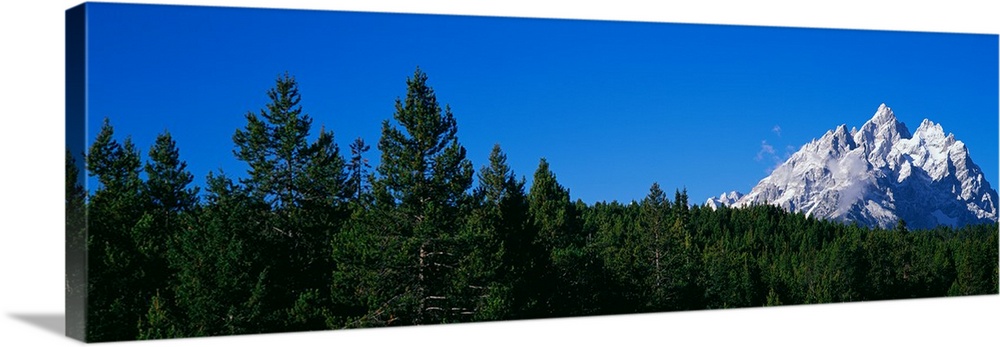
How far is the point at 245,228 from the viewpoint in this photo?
17297mm

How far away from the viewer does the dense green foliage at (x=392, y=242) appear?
16.4 metres

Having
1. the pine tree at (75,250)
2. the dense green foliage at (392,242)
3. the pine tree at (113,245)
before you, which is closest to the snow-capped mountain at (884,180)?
the dense green foliage at (392,242)

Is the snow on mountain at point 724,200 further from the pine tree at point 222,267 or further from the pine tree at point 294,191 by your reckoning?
the pine tree at point 222,267

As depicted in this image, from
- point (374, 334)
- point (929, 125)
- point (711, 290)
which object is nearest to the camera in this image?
point (374, 334)

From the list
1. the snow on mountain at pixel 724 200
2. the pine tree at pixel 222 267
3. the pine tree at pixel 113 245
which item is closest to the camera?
the pine tree at pixel 113 245

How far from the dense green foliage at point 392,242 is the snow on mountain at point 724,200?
0.14 meters

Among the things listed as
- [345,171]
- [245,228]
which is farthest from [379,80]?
[245,228]

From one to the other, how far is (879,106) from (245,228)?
912 centimetres

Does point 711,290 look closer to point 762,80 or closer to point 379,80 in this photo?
point 762,80

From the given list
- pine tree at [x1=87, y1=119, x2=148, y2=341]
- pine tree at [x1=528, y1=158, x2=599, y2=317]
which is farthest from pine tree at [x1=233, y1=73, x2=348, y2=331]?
pine tree at [x1=528, y1=158, x2=599, y2=317]

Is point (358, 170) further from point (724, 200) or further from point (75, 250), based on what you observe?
point (724, 200)

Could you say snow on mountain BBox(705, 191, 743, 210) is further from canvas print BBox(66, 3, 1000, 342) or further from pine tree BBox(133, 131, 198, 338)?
pine tree BBox(133, 131, 198, 338)

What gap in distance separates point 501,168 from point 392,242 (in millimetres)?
1670

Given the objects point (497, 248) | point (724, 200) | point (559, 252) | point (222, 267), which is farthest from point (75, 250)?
point (724, 200)
